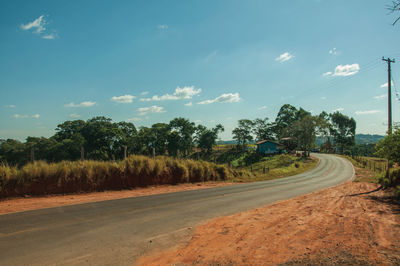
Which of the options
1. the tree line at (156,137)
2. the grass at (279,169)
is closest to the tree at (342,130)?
the tree line at (156,137)

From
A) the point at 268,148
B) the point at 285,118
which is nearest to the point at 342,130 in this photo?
the point at 285,118

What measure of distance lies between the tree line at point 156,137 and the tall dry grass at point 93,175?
17.6 m

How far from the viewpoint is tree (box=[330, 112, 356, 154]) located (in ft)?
273

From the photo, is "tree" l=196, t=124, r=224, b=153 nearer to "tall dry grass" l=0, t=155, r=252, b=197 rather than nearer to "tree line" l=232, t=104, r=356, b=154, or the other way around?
"tree line" l=232, t=104, r=356, b=154

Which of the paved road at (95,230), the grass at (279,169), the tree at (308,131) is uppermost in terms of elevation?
the tree at (308,131)

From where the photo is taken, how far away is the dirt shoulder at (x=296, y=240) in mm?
4137

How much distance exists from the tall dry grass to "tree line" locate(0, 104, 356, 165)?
57.6 feet

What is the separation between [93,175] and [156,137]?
5713 cm

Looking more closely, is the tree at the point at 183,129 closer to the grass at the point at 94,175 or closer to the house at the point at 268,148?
the house at the point at 268,148

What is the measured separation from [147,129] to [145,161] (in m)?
55.8

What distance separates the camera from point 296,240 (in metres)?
5.00

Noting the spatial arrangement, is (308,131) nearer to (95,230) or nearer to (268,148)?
(268,148)

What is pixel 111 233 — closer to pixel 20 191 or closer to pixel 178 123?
pixel 20 191

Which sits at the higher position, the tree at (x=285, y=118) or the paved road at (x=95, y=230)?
the tree at (x=285, y=118)
